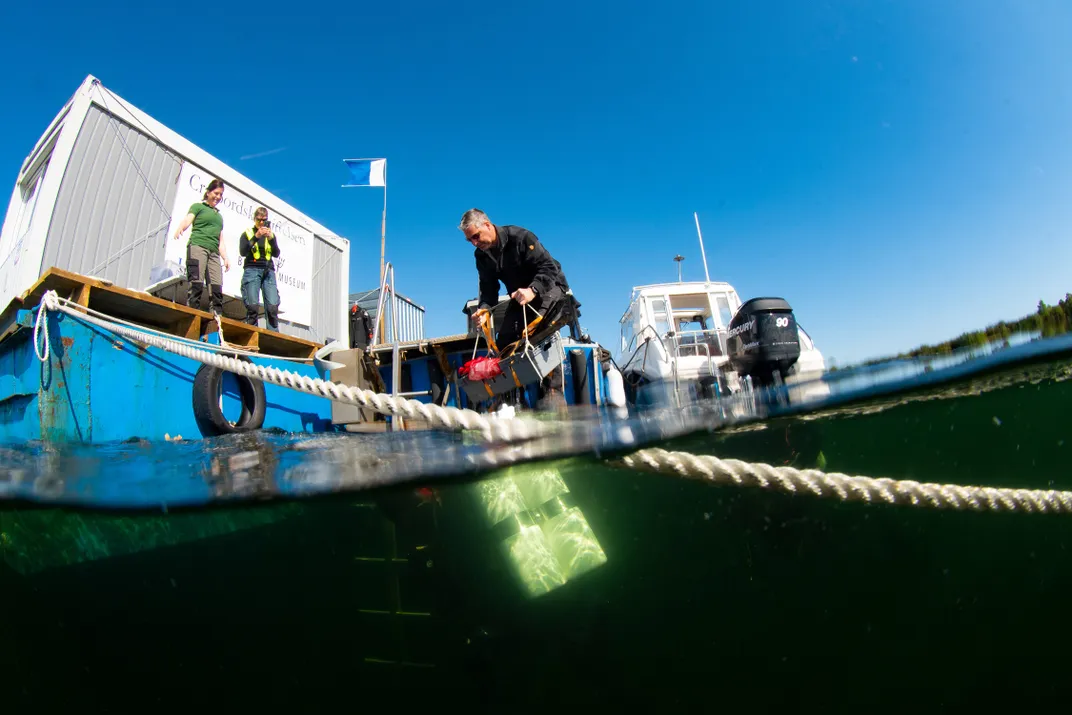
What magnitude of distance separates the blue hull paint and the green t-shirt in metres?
1.95

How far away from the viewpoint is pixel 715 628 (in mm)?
3301

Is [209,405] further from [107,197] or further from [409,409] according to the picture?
[107,197]

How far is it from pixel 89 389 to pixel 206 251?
2.41 metres

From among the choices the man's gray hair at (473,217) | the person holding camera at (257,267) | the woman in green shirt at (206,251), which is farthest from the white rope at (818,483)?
the person holding camera at (257,267)

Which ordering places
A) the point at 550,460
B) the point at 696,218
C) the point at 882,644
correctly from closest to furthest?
the point at 550,460 < the point at 882,644 < the point at 696,218

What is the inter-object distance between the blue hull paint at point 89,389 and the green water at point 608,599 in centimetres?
137

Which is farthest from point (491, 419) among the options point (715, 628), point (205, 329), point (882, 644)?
point (205, 329)

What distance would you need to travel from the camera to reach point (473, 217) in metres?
4.60

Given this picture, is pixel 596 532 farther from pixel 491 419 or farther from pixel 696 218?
pixel 696 218

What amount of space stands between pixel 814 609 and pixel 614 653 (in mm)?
1473

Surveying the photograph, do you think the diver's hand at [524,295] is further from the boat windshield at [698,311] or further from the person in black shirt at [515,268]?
the boat windshield at [698,311]

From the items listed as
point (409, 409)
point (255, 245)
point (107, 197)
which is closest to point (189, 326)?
point (255, 245)

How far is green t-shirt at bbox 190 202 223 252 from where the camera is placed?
6.01 m

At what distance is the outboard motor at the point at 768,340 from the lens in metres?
4.21
